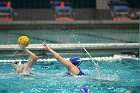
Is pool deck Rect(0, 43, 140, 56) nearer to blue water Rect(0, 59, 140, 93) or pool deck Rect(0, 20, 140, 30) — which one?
blue water Rect(0, 59, 140, 93)

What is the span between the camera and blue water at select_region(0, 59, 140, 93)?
5.61 meters

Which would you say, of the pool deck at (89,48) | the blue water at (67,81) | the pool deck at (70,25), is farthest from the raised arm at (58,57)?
the pool deck at (70,25)

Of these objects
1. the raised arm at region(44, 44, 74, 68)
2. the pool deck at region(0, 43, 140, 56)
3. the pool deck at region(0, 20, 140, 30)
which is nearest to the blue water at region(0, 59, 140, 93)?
the raised arm at region(44, 44, 74, 68)

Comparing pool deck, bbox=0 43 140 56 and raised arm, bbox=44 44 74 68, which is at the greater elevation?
raised arm, bbox=44 44 74 68

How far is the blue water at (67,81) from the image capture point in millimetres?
5605

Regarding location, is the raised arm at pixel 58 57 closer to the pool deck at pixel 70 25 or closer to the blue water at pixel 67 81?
the blue water at pixel 67 81

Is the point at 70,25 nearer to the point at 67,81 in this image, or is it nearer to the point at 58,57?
the point at 67,81

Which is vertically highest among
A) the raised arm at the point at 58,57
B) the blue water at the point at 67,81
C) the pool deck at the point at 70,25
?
the raised arm at the point at 58,57

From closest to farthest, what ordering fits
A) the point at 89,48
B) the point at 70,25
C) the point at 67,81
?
the point at 67,81 → the point at 89,48 → the point at 70,25

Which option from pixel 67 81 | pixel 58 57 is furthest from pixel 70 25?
pixel 58 57

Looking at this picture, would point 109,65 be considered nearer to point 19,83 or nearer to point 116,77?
point 116,77

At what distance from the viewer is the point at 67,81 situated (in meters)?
5.96

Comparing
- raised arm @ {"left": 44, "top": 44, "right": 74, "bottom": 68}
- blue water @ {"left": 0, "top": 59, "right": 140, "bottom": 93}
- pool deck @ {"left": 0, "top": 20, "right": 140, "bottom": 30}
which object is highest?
raised arm @ {"left": 44, "top": 44, "right": 74, "bottom": 68}

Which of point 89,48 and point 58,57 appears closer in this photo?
point 58,57
